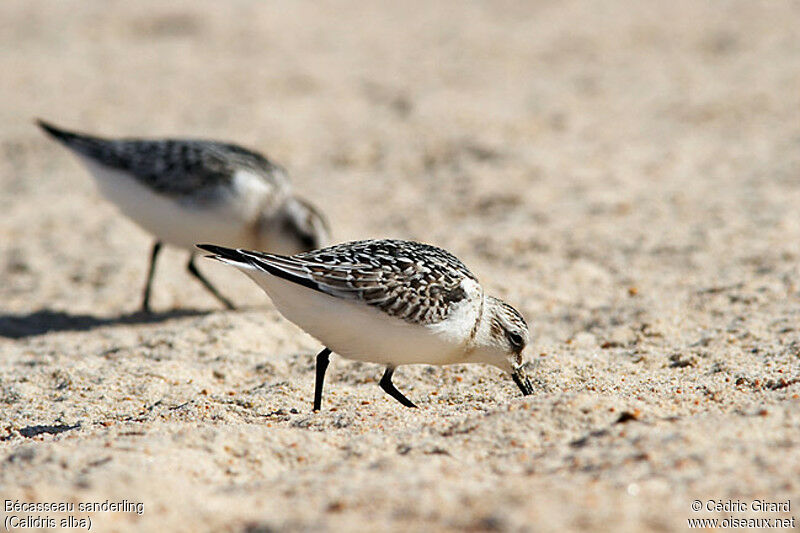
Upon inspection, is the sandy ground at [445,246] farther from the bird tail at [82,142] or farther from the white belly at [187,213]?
the bird tail at [82,142]

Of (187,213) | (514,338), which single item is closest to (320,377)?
(514,338)

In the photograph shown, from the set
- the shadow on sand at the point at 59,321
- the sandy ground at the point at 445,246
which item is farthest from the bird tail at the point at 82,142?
the shadow on sand at the point at 59,321

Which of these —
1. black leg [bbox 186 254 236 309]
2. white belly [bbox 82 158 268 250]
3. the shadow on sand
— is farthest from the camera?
black leg [bbox 186 254 236 309]

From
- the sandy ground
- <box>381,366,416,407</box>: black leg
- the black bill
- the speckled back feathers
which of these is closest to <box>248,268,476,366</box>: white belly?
<box>381,366,416,407</box>: black leg

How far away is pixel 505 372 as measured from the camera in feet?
18.2

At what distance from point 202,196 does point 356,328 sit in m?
3.04

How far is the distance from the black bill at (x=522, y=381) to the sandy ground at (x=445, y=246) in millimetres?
91

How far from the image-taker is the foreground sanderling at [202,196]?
24.8ft

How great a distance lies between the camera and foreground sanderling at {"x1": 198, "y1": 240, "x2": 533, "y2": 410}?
15.9 ft

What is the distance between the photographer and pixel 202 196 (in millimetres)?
7551

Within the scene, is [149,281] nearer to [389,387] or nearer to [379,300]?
[389,387]

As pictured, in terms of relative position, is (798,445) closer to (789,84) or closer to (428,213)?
(428,213)

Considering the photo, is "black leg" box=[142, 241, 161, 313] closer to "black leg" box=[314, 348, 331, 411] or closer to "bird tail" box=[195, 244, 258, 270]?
"black leg" box=[314, 348, 331, 411]

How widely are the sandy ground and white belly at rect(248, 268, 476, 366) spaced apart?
31 centimetres
